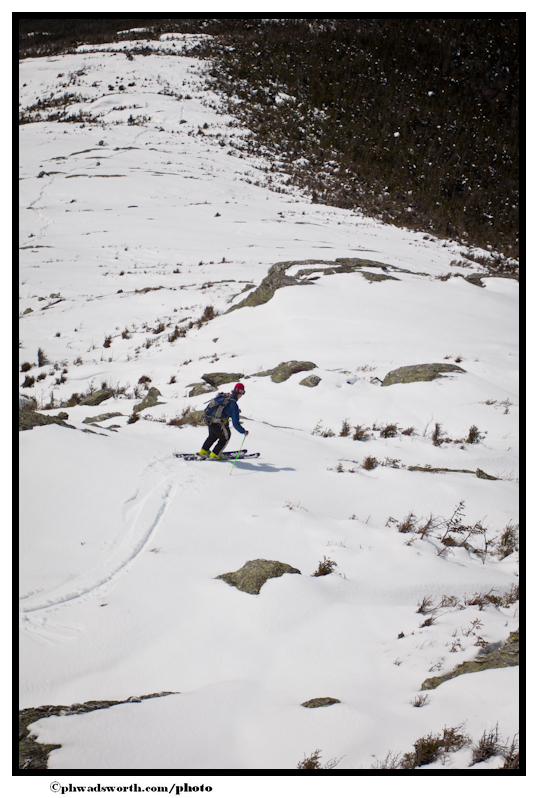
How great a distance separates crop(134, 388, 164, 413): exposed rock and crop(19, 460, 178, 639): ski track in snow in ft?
11.9

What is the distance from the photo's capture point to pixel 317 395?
9.42m

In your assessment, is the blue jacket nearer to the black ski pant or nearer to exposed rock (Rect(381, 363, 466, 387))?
the black ski pant

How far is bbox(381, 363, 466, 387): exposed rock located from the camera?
30.9 ft

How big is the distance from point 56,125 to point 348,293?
152 feet

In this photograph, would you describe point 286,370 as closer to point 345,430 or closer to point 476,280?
point 345,430

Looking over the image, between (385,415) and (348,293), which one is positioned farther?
(348,293)

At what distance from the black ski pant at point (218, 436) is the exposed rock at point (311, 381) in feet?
11.3

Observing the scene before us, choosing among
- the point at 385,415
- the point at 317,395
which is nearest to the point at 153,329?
the point at 317,395

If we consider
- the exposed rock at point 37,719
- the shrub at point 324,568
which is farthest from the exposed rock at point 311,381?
the exposed rock at point 37,719

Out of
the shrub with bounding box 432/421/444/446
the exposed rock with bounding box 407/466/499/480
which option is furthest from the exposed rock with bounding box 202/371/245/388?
the exposed rock with bounding box 407/466/499/480

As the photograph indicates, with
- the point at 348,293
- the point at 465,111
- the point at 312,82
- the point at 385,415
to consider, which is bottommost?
the point at 385,415

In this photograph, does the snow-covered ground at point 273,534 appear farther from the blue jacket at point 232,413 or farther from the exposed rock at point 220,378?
the blue jacket at point 232,413

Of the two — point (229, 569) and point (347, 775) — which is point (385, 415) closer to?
point (229, 569)

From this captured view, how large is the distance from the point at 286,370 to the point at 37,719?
8309 mm
